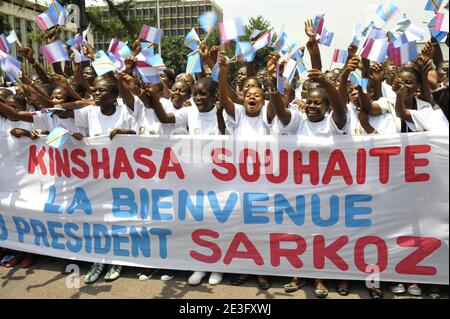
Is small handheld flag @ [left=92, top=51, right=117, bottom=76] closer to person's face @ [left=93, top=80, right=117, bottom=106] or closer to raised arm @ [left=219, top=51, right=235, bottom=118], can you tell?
person's face @ [left=93, top=80, right=117, bottom=106]

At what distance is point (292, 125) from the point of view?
3242 millimetres

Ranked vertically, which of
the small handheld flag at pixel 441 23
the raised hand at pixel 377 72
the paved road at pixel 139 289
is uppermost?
the small handheld flag at pixel 441 23

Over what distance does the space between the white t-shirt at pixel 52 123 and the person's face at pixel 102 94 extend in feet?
1.30

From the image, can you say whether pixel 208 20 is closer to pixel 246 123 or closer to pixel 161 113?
pixel 161 113

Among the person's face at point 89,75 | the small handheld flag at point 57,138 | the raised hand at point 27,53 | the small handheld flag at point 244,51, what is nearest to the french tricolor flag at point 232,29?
the small handheld flag at point 244,51

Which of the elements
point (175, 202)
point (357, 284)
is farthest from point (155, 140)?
point (357, 284)

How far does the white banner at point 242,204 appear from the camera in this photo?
2.87 meters

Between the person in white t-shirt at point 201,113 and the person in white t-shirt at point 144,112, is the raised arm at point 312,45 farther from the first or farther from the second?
the person in white t-shirt at point 144,112

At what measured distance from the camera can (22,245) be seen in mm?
3715

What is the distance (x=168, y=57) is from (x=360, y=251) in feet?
134

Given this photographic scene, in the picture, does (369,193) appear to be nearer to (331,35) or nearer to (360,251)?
(360,251)

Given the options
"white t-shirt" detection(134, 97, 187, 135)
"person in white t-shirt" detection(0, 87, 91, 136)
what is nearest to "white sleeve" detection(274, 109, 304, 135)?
"white t-shirt" detection(134, 97, 187, 135)

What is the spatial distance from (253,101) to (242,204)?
848 millimetres

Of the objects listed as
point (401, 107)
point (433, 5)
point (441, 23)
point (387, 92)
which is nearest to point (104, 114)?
point (401, 107)
